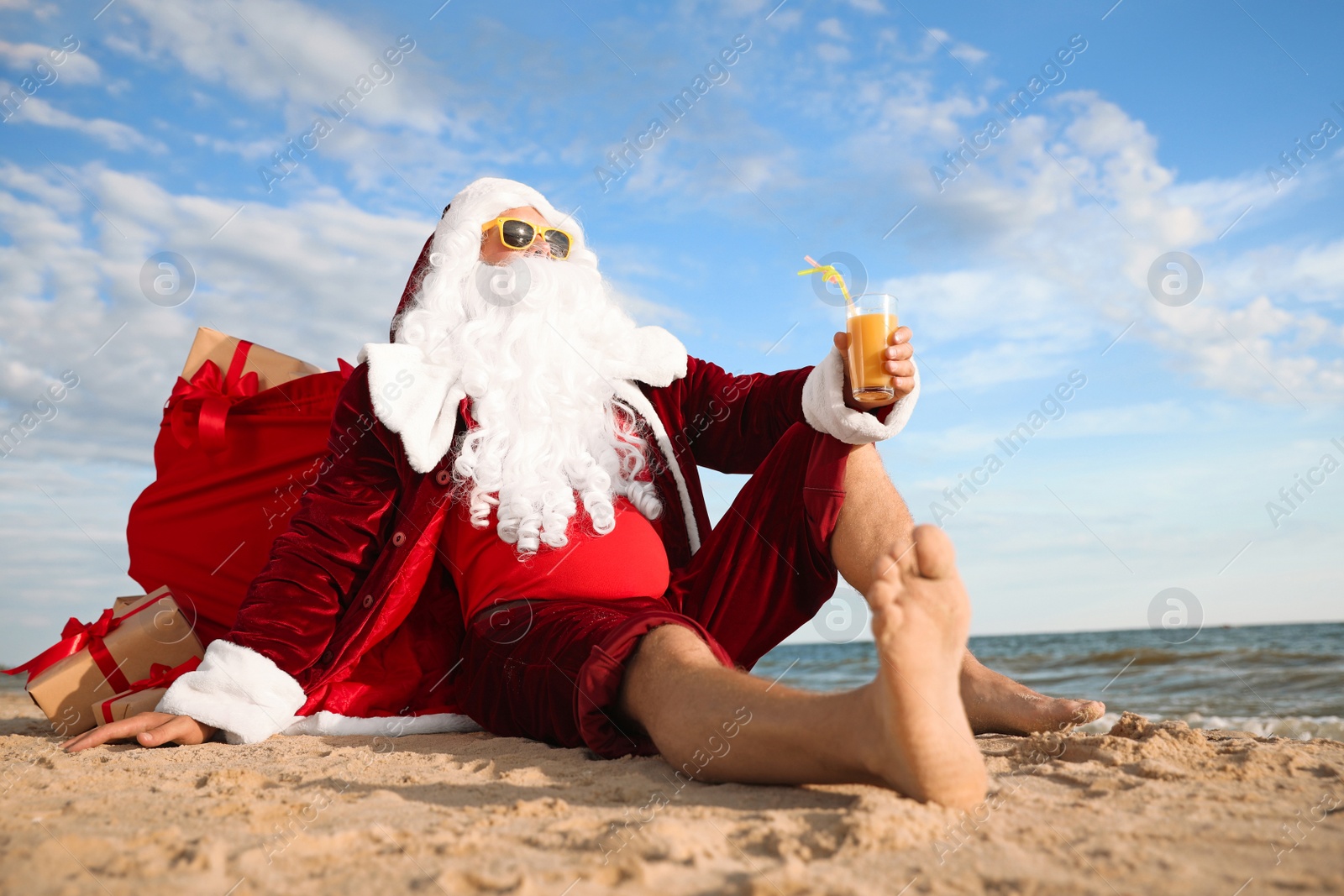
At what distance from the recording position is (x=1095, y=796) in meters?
1.53

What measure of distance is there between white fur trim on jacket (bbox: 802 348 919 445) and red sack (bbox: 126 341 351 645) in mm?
1900

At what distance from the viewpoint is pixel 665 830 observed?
127cm

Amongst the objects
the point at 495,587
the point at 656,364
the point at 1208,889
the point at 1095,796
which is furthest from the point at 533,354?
the point at 1208,889

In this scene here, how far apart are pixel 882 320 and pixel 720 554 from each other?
0.85 m

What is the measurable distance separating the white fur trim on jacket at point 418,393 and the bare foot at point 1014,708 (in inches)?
55.6

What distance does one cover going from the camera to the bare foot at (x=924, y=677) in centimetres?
128

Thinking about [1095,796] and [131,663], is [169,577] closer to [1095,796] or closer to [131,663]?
[131,663]

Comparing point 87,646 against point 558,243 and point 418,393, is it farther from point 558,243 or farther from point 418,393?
point 558,243

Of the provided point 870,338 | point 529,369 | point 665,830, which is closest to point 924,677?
point 665,830

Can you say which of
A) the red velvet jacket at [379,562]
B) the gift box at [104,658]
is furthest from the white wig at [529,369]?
the gift box at [104,658]

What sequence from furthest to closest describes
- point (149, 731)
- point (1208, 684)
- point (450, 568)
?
point (1208, 684)
point (450, 568)
point (149, 731)

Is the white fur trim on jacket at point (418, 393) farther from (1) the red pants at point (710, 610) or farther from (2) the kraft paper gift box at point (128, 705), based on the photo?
(2) the kraft paper gift box at point (128, 705)

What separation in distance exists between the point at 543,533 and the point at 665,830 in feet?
4.33

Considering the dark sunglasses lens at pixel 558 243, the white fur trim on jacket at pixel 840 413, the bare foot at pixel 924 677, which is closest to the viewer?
the bare foot at pixel 924 677
